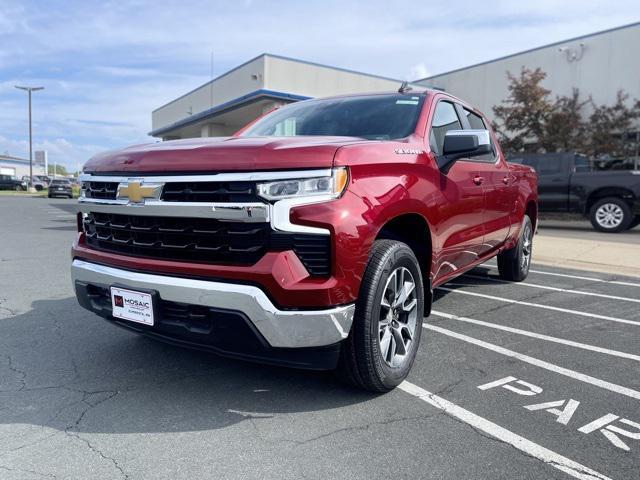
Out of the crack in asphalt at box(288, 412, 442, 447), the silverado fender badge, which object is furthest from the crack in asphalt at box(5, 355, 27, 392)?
the silverado fender badge

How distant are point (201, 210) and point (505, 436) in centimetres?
190

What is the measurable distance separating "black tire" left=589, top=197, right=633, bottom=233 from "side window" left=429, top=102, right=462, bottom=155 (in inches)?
388

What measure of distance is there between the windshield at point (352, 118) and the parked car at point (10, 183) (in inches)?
1991

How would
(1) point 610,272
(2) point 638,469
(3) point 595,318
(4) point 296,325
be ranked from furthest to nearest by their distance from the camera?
(1) point 610,272, (3) point 595,318, (4) point 296,325, (2) point 638,469

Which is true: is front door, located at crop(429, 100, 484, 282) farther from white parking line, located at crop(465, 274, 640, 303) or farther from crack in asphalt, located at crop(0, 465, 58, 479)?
crack in asphalt, located at crop(0, 465, 58, 479)

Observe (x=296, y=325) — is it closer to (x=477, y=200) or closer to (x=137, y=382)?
(x=137, y=382)

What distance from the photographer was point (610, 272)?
7.64 meters

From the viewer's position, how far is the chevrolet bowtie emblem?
2.88m

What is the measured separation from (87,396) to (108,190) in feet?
3.96

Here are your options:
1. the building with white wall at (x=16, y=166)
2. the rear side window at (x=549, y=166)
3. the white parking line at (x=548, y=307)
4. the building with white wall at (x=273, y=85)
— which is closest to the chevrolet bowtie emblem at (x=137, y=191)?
the white parking line at (x=548, y=307)

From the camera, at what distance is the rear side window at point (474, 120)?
16.6ft

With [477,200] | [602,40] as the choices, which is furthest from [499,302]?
[602,40]

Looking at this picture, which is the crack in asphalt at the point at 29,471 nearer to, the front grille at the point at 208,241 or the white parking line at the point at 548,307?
the front grille at the point at 208,241

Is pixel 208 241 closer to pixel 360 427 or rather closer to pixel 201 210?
pixel 201 210
